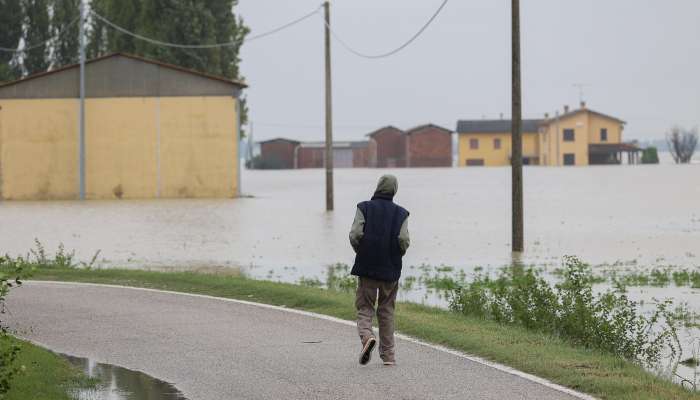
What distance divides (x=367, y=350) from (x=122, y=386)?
2209mm

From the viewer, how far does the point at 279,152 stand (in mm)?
156250

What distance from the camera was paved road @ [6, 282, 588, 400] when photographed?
31.9 ft

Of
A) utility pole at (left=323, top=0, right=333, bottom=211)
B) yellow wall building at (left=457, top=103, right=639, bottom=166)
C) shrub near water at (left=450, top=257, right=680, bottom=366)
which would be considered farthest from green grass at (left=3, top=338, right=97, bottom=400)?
yellow wall building at (left=457, top=103, right=639, bottom=166)

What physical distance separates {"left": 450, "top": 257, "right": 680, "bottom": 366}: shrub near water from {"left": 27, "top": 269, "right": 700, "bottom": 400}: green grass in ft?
1.05

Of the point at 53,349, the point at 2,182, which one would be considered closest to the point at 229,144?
the point at 2,182

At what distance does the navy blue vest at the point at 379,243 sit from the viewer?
10953mm

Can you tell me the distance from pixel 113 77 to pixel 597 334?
4264cm

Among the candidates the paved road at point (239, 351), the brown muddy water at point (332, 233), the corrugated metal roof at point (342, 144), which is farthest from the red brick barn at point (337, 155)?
the paved road at point (239, 351)

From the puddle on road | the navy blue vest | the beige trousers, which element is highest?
the navy blue vest

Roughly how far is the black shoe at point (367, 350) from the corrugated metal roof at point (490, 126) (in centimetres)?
13491

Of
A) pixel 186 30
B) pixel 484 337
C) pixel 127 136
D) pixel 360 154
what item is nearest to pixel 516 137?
pixel 484 337

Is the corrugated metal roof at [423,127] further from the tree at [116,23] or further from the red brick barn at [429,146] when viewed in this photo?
the tree at [116,23]

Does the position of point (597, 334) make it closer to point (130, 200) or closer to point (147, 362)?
point (147, 362)

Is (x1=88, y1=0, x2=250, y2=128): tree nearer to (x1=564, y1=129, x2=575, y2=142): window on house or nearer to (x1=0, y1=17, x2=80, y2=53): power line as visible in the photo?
(x1=0, y1=17, x2=80, y2=53): power line
